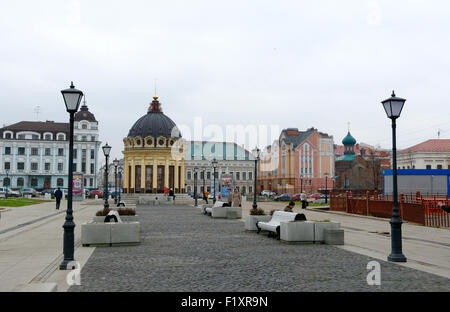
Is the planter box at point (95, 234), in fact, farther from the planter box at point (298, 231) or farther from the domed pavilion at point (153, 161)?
the domed pavilion at point (153, 161)

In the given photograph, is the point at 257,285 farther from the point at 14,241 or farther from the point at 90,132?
the point at 90,132

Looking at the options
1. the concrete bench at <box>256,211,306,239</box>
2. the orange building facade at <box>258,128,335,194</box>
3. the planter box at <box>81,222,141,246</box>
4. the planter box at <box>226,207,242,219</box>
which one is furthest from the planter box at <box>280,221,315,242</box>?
the orange building facade at <box>258,128,335,194</box>

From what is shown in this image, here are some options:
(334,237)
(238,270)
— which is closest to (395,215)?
(334,237)

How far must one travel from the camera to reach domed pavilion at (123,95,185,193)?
5866cm

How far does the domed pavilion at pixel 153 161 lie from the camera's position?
58.7m

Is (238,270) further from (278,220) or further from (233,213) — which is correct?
(233,213)

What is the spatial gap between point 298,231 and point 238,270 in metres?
4.96

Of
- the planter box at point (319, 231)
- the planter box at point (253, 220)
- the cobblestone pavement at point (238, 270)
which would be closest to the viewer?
the cobblestone pavement at point (238, 270)

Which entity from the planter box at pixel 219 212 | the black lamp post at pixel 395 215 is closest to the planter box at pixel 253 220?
the black lamp post at pixel 395 215

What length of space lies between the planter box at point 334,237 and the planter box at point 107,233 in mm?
5869

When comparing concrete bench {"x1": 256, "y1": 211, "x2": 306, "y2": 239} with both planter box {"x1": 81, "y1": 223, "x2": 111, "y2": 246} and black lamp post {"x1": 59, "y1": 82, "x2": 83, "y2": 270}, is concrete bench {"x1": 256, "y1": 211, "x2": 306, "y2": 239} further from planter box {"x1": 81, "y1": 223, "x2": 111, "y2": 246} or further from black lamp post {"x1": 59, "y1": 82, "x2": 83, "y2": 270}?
black lamp post {"x1": 59, "y1": 82, "x2": 83, "y2": 270}
